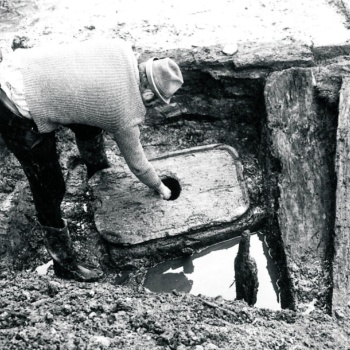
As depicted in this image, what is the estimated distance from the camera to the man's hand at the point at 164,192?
3709 mm

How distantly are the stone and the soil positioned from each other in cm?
17

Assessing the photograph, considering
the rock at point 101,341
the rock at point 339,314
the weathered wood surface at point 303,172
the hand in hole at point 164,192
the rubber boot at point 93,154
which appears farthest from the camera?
the rubber boot at point 93,154

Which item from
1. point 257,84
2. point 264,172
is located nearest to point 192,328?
point 264,172

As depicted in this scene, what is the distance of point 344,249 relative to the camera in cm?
308

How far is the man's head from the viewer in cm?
271

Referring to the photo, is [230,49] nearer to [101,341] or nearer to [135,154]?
[135,154]

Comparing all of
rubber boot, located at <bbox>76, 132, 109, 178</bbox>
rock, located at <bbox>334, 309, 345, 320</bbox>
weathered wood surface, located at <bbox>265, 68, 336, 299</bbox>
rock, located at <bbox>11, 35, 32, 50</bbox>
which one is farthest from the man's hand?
rock, located at <bbox>11, 35, 32, 50</bbox>

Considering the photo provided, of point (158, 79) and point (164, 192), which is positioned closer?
point (158, 79)

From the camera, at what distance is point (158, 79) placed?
272cm

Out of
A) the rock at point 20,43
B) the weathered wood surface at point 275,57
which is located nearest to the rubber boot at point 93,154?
the weathered wood surface at point 275,57

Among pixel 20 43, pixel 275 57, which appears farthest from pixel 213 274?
pixel 20 43

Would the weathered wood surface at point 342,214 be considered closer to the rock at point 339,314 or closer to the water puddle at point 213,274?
the rock at point 339,314

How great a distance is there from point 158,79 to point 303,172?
150 centimetres

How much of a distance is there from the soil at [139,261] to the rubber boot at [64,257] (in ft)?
0.45
